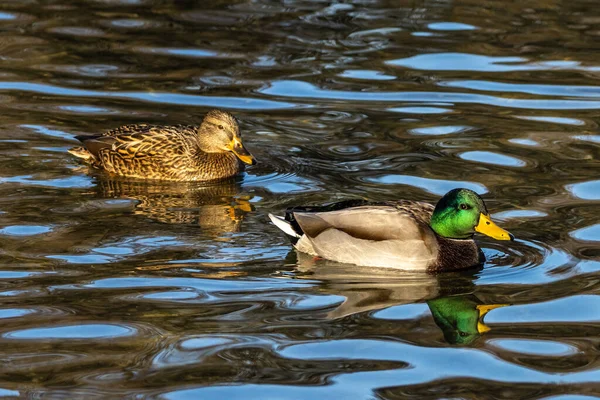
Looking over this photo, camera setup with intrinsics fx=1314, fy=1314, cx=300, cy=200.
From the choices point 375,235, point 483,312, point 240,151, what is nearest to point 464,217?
point 375,235

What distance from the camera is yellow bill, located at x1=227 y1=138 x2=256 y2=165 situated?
1226 cm

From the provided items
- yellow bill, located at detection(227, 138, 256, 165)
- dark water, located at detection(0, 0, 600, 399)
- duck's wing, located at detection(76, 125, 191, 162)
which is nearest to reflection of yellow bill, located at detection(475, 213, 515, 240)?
dark water, located at detection(0, 0, 600, 399)

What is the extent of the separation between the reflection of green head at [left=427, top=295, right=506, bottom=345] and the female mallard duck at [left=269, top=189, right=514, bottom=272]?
0.62m

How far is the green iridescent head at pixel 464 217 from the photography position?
32.2ft

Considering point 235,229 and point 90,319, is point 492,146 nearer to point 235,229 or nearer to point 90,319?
point 235,229

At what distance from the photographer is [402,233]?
9.77 m

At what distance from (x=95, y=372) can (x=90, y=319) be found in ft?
2.93

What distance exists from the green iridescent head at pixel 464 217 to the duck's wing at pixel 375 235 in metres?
0.16

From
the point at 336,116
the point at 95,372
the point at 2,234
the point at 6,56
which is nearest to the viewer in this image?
the point at 95,372

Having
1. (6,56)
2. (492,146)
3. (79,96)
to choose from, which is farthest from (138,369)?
(6,56)

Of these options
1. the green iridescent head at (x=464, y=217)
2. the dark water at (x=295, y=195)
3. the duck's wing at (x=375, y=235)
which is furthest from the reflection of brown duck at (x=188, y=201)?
the green iridescent head at (x=464, y=217)

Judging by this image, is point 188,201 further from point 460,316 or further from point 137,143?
point 460,316

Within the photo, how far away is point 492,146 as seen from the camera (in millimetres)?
13078

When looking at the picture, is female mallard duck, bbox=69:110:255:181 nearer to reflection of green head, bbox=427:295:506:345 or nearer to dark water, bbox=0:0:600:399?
dark water, bbox=0:0:600:399
